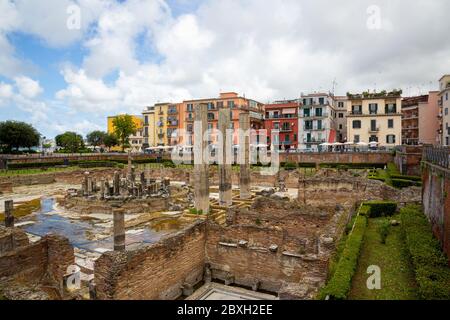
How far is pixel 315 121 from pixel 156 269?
53.3 metres

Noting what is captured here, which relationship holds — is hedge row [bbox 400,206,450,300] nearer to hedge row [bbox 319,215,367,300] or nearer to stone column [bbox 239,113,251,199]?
hedge row [bbox 319,215,367,300]

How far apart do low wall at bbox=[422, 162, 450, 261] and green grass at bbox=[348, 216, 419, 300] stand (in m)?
1.43

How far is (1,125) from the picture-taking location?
57781 millimetres

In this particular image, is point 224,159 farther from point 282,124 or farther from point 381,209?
point 282,124

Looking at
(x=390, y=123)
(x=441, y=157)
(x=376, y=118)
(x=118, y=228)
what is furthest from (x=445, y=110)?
(x=118, y=228)

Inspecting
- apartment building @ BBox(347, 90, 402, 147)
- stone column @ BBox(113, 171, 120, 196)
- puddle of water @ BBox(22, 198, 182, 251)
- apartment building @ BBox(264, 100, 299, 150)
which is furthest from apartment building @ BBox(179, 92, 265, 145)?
puddle of water @ BBox(22, 198, 182, 251)

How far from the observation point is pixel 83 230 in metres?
20.7

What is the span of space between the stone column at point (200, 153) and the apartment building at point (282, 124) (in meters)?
42.4

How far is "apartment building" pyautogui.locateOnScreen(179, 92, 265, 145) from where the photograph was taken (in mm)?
66250

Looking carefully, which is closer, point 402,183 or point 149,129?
point 402,183

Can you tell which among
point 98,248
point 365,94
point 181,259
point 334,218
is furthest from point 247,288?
point 365,94

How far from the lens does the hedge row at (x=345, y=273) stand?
29.2ft

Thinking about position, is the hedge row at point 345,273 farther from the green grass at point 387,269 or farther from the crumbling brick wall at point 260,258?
the crumbling brick wall at point 260,258

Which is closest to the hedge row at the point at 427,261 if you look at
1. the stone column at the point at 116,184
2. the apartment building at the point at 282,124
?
the stone column at the point at 116,184
